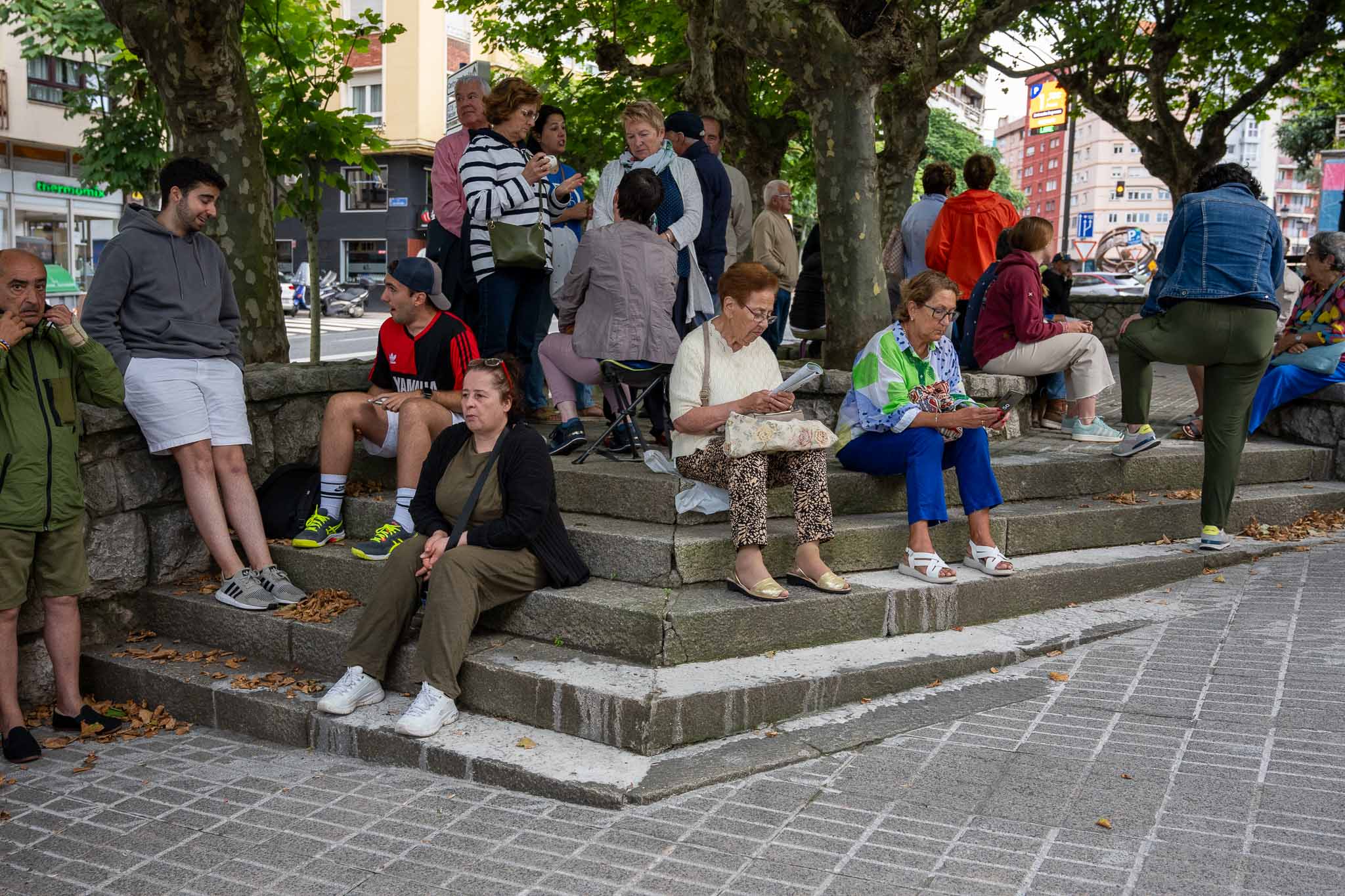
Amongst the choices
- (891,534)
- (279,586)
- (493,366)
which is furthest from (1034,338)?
(279,586)

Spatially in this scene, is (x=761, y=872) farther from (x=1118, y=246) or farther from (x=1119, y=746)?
(x=1118, y=246)

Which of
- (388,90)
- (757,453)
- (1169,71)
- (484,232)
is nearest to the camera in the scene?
(757,453)

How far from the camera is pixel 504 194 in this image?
6719mm

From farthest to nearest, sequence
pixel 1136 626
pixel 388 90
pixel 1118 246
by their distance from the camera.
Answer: pixel 388 90
pixel 1118 246
pixel 1136 626

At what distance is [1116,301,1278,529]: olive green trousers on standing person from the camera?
21.4ft

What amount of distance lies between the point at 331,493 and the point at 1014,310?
450 cm

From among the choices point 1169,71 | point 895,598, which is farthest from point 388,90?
point 895,598

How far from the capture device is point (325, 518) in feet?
19.5

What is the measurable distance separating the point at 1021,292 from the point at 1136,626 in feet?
8.76

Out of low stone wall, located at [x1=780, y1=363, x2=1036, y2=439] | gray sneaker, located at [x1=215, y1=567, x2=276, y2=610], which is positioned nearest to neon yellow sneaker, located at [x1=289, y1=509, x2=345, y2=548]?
gray sneaker, located at [x1=215, y1=567, x2=276, y2=610]

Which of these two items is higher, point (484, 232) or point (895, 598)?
point (484, 232)

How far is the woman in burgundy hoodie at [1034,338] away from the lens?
7.64 m

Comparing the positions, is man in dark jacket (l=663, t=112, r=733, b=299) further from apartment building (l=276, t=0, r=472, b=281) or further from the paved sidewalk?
apartment building (l=276, t=0, r=472, b=281)

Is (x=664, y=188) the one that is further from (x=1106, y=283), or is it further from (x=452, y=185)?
(x=1106, y=283)
